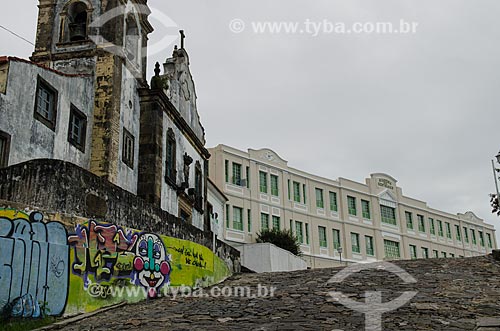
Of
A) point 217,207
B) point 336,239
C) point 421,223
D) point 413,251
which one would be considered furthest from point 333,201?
point 217,207

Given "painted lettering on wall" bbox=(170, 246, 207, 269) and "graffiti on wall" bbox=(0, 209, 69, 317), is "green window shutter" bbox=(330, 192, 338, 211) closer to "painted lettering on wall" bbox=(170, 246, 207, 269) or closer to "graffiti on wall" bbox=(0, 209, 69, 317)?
"painted lettering on wall" bbox=(170, 246, 207, 269)

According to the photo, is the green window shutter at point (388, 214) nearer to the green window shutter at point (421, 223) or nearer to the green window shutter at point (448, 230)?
the green window shutter at point (421, 223)

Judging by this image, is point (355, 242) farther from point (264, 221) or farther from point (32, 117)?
point (32, 117)

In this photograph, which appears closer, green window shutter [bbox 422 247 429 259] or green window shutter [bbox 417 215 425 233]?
green window shutter [bbox 422 247 429 259]

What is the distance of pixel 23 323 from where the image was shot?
378 inches

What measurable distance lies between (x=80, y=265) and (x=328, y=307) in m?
4.76

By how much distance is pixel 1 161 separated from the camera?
13594mm

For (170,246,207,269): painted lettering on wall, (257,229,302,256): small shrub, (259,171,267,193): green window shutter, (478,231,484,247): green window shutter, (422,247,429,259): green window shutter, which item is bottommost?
(170,246,207,269): painted lettering on wall

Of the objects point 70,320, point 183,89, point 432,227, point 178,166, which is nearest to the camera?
point 70,320

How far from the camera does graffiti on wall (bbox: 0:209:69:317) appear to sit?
9633mm

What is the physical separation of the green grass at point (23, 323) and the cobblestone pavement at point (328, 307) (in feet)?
1.42

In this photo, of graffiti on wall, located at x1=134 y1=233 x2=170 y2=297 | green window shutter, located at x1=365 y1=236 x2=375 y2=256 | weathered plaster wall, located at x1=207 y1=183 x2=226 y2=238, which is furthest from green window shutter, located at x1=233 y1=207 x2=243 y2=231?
graffiti on wall, located at x1=134 y1=233 x2=170 y2=297

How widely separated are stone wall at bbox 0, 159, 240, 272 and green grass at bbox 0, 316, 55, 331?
1941 millimetres

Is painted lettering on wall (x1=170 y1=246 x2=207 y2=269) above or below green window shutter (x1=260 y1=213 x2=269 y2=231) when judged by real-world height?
below
